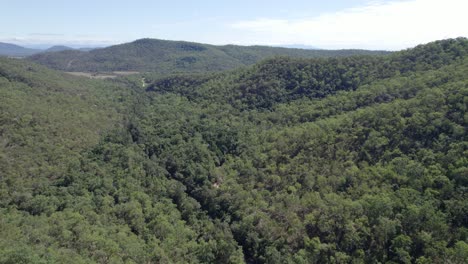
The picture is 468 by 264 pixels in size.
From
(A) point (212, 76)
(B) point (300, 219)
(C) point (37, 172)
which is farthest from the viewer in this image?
(A) point (212, 76)

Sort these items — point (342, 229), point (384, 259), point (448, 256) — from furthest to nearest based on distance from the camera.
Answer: point (342, 229) → point (384, 259) → point (448, 256)

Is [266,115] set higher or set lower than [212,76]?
lower

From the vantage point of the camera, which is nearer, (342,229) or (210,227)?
(342,229)

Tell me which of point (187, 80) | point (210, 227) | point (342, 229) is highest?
point (187, 80)

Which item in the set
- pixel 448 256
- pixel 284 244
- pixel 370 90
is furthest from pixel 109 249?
pixel 370 90

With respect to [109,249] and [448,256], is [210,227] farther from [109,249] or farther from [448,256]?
[448,256]

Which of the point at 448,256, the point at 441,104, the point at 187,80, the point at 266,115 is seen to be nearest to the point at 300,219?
the point at 448,256
